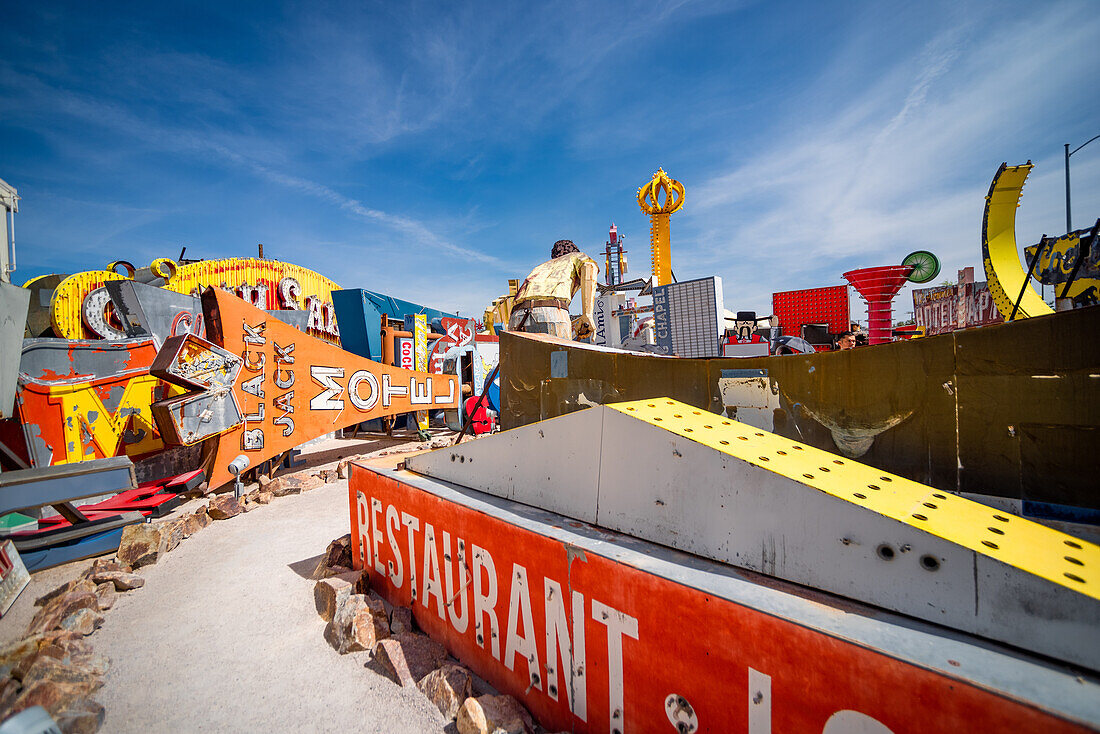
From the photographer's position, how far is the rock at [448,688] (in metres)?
2.22

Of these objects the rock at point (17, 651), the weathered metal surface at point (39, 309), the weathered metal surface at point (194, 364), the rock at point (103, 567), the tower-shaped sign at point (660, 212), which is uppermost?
the tower-shaped sign at point (660, 212)

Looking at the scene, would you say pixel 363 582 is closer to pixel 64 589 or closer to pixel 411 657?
pixel 411 657

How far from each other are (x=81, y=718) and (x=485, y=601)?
213 cm

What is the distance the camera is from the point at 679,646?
150cm

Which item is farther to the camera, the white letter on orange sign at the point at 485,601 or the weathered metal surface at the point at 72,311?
the weathered metal surface at the point at 72,311

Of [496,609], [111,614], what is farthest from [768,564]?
[111,614]

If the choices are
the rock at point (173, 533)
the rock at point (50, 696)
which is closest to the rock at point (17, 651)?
the rock at point (50, 696)

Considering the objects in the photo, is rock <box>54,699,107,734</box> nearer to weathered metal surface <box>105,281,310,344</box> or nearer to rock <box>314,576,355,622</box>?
rock <box>314,576,355,622</box>

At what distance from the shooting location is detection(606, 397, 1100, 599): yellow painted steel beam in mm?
1133

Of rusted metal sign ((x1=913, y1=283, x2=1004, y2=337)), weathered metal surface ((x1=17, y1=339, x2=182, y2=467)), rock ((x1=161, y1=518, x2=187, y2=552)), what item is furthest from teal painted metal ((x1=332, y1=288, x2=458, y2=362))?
rusted metal sign ((x1=913, y1=283, x2=1004, y2=337))

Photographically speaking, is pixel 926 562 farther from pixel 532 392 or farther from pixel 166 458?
pixel 166 458

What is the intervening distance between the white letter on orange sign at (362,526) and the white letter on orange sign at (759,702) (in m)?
2.89

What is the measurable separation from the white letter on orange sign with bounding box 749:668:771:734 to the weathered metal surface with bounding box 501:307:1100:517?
73.6 inches

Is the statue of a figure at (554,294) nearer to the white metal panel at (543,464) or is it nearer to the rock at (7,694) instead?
the white metal panel at (543,464)
